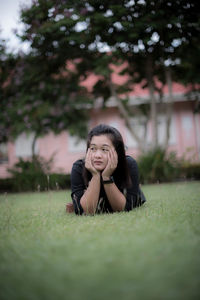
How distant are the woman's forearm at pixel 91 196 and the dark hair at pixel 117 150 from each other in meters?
0.30

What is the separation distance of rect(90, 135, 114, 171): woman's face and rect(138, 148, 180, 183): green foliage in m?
5.96

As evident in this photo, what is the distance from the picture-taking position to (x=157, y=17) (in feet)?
24.0

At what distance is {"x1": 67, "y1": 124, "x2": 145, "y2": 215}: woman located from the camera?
9.23ft

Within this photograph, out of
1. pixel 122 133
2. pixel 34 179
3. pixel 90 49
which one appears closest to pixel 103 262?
pixel 34 179

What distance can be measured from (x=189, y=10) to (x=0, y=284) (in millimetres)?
8368

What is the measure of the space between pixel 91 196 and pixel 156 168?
20.4 feet

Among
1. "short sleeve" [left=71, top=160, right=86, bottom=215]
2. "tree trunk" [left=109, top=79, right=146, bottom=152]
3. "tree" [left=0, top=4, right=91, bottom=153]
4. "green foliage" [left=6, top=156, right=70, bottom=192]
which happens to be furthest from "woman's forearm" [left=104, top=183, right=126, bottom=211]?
"tree" [left=0, top=4, right=91, bottom=153]

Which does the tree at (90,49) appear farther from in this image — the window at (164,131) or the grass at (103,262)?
the grass at (103,262)

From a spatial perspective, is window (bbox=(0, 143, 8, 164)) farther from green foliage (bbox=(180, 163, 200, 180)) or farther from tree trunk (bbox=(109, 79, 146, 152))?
green foliage (bbox=(180, 163, 200, 180))

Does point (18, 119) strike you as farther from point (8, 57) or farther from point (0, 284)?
point (0, 284)

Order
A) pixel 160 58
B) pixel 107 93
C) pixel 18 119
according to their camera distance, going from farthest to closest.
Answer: pixel 107 93, pixel 18 119, pixel 160 58

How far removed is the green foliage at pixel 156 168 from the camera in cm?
869

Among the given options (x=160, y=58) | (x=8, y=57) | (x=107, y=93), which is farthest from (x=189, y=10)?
(x=8, y=57)

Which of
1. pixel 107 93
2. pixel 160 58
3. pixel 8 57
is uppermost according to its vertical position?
pixel 8 57
